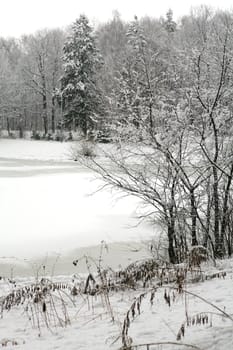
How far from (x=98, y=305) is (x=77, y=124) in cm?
4094

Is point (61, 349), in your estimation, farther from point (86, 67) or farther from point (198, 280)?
point (86, 67)

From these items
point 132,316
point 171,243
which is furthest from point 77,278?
point 132,316

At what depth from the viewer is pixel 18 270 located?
1023 cm

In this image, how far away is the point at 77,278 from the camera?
25.4ft

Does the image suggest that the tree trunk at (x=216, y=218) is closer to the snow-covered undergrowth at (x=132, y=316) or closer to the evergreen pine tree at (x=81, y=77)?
the snow-covered undergrowth at (x=132, y=316)

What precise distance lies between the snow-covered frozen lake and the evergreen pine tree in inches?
795

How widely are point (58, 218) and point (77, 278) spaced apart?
7559 mm

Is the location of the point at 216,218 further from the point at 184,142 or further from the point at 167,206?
the point at 184,142

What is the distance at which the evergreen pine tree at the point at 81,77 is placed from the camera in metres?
44.1

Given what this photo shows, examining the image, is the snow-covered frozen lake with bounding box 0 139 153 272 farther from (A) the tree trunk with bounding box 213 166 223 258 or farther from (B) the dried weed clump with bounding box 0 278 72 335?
Answer: (B) the dried weed clump with bounding box 0 278 72 335

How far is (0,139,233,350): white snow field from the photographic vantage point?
3223 mm

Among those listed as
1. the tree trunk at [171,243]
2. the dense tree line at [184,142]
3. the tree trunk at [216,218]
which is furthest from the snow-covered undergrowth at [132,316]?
the tree trunk at [171,243]

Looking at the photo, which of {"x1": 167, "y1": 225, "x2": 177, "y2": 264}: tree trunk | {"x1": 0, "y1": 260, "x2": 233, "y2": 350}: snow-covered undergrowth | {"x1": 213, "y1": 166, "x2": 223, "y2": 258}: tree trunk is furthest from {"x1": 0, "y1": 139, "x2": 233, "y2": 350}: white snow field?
{"x1": 213, "y1": 166, "x2": 223, "y2": 258}: tree trunk

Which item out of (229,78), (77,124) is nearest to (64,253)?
Result: (229,78)
